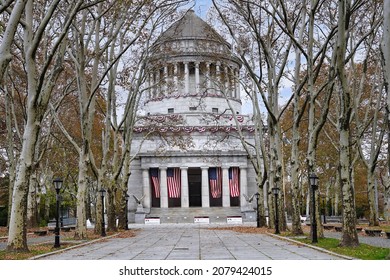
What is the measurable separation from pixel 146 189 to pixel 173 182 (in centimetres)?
367

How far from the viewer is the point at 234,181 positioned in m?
60.9

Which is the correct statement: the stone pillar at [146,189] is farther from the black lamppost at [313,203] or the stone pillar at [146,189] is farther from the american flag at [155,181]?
the black lamppost at [313,203]

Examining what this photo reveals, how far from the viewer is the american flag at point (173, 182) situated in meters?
59.5

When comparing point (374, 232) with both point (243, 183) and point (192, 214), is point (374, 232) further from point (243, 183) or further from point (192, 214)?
point (243, 183)

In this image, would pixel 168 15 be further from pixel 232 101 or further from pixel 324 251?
pixel 232 101

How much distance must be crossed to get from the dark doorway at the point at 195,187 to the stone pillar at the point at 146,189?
7103mm

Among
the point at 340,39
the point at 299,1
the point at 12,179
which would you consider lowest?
→ the point at 12,179

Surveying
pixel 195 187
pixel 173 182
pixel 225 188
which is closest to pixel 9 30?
pixel 173 182

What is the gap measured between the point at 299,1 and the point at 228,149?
39.1 meters

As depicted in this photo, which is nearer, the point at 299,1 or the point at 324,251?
the point at 324,251

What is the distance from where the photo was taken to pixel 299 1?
25.7m

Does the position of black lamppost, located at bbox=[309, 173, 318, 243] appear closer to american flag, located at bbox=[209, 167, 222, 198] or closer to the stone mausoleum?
the stone mausoleum

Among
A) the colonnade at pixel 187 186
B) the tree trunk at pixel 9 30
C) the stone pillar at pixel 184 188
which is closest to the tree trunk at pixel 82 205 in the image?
the tree trunk at pixel 9 30
